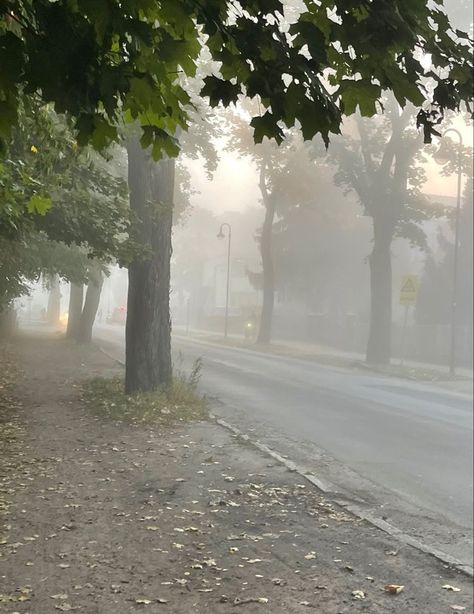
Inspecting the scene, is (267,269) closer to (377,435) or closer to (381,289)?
(381,289)

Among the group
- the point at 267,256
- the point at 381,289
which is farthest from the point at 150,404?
the point at 267,256

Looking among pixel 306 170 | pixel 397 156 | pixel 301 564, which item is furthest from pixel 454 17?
pixel 301 564

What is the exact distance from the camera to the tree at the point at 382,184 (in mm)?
28156

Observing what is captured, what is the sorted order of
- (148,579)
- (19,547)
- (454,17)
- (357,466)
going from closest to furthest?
(148,579), (19,547), (357,466), (454,17)

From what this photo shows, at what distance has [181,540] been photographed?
17.7 feet

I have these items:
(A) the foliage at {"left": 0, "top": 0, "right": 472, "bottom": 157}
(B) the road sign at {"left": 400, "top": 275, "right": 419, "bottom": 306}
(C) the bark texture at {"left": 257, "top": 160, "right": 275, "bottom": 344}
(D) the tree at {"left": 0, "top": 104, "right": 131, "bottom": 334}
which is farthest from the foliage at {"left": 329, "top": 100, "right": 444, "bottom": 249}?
(A) the foliage at {"left": 0, "top": 0, "right": 472, "bottom": 157}

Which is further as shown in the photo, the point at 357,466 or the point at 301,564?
the point at 357,466

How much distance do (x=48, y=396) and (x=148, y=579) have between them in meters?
8.69

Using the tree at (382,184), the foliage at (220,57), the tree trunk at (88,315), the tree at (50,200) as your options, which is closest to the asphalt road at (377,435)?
the tree at (50,200)

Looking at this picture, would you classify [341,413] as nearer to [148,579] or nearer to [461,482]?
[461,482]

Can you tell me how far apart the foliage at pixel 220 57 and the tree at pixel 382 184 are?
2586 cm

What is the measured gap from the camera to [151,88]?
2.72 metres

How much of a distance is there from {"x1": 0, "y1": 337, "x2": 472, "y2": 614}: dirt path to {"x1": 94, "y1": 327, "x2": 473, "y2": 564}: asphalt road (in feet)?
3.59

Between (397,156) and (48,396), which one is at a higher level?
(397,156)
